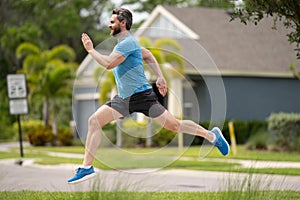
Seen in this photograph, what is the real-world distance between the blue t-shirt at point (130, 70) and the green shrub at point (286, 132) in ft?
55.8

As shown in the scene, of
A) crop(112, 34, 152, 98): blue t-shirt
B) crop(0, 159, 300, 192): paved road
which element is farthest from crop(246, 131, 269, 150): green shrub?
crop(112, 34, 152, 98): blue t-shirt

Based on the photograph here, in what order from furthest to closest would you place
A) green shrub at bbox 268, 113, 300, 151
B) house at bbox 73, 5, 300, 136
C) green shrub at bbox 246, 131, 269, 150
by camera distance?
house at bbox 73, 5, 300, 136
green shrub at bbox 246, 131, 269, 150
green shrub at bbox 268, 113, 300, 151

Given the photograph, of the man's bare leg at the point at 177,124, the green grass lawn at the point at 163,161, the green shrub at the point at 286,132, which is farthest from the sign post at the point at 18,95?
Result: the man's bare leg at the point at 177,124

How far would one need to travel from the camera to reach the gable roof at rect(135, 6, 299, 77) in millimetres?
34969

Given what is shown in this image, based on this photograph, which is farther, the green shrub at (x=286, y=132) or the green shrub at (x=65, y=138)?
the green shrub at (x=65, y=138)

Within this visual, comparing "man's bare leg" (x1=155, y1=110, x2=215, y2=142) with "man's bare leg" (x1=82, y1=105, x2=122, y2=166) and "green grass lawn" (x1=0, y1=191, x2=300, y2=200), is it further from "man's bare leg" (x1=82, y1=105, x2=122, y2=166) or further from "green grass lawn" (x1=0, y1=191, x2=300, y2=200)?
"green grass lawn" (x1=0, y1=191, x2=300, y2=200)

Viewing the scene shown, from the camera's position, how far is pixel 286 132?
84.8 feet

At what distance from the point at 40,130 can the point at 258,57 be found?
36.5ft

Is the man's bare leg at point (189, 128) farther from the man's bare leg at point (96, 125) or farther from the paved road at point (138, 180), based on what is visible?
the paved road at point (138, 180)

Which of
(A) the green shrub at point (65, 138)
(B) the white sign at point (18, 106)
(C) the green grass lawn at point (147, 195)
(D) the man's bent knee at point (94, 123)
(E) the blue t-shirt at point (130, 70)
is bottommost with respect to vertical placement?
(A) the green shrub at point (65, 138)

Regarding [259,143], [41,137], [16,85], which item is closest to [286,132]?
[259,143]

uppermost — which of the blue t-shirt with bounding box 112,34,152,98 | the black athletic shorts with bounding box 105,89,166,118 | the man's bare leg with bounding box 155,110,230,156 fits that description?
the blue t-shirt with bounding box 112,34,152,98

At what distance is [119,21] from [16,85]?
51.6 ft

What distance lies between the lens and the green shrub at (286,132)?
25.7 m
